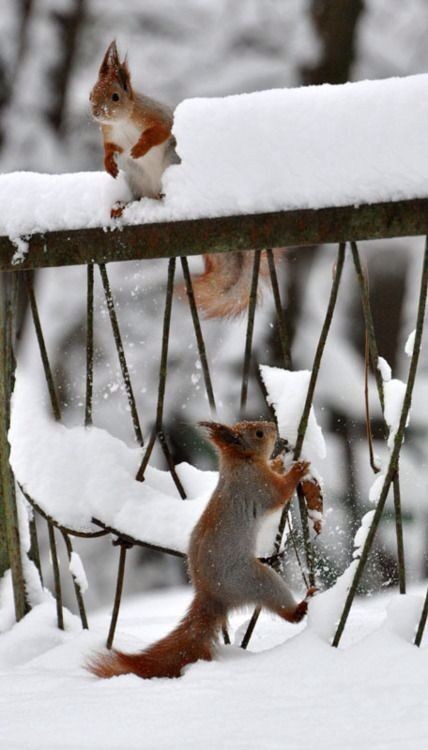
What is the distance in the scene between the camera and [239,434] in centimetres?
216

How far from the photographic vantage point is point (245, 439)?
2156 millimetres

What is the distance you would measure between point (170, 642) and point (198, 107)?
0.88 meters

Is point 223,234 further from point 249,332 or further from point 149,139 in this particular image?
point 149,139

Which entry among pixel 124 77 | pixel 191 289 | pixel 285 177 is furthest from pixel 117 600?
pixel 124 77

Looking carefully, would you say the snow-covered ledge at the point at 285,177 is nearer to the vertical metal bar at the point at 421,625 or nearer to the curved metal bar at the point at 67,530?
the curved metal bar at the point at 67,530

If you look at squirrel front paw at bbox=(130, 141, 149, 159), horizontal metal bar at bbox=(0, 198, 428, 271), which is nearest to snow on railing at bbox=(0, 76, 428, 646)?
horizontal metal bar at bbox=(0, 198, 428, 271)

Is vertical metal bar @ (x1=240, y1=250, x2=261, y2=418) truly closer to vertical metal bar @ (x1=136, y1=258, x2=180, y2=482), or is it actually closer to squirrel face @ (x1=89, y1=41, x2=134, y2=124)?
vertical metal bar @ (x1=136, y1=258, x2=180, y2=482)

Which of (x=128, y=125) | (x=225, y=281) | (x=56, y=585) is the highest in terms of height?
(x=128, y=125)

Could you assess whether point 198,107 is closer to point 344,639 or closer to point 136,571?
point 344,639

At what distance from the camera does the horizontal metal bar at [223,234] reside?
171 cm

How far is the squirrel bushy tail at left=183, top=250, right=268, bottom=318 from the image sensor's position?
2314 mm

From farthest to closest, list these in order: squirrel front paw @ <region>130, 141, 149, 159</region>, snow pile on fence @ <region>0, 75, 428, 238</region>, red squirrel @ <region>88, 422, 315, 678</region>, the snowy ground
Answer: squirrel front paw @ <region>130, 141, 149, 159</region> → red squirrel @ <region>88, 422, 315, 678</region> → snow pile on fence @ <region>0, 75, 428, 238</region> → the snowy ground

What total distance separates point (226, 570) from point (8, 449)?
451 millimetres

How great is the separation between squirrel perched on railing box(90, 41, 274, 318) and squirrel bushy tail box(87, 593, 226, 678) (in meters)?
0.66
